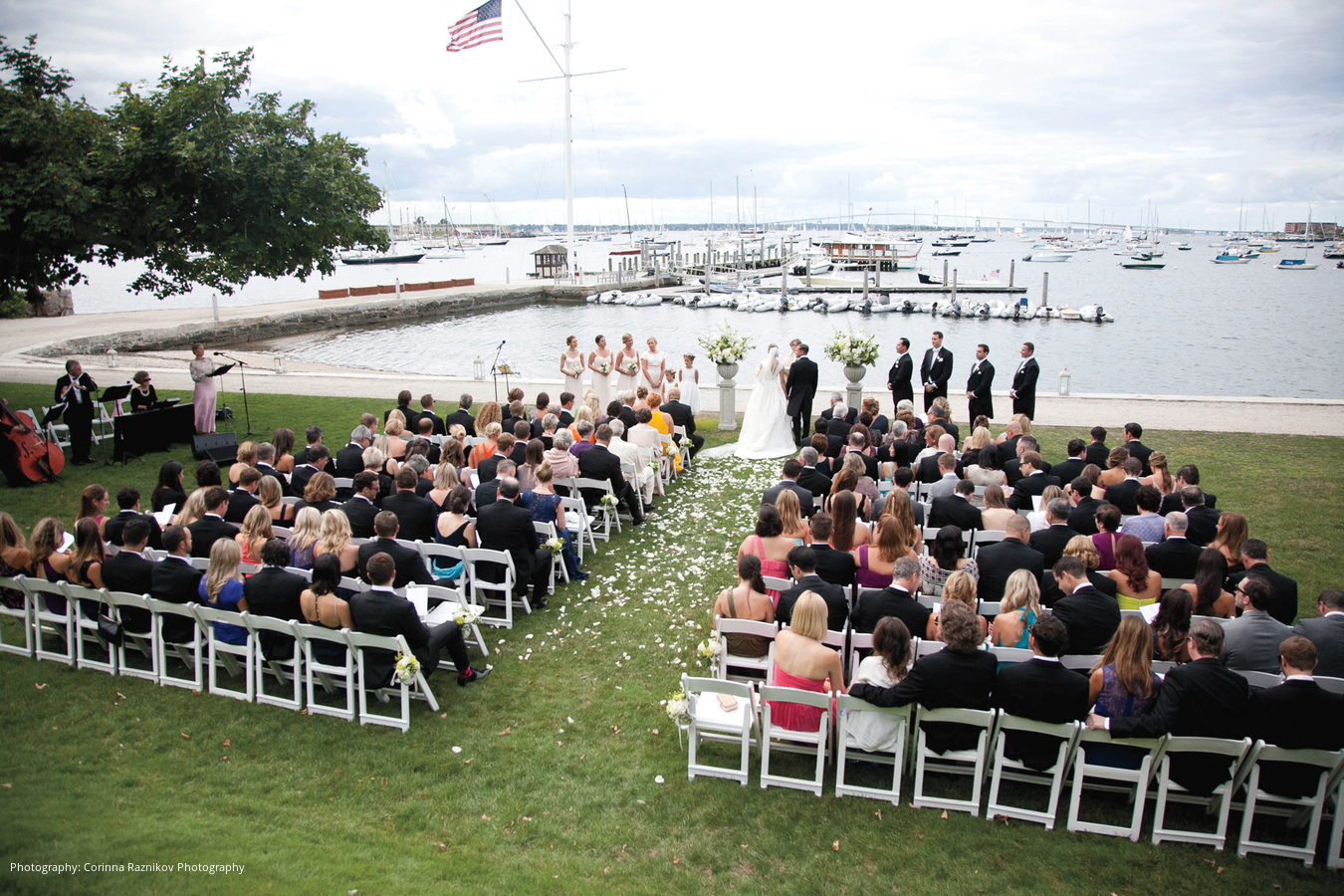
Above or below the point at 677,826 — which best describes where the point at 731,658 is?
above

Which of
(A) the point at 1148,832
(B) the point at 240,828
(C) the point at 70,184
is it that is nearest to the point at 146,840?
(B) the point at 240,828

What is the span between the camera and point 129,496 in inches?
288

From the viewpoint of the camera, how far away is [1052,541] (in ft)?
22.8

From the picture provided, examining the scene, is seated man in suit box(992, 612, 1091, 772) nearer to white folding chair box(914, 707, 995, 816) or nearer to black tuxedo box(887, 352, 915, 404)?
white folding chair box(914, 707, 995, 816)

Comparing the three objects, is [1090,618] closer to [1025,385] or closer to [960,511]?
[960,511]

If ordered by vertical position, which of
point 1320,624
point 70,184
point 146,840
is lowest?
point 146,840

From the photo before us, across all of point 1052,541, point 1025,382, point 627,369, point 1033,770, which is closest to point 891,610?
point 1033,770

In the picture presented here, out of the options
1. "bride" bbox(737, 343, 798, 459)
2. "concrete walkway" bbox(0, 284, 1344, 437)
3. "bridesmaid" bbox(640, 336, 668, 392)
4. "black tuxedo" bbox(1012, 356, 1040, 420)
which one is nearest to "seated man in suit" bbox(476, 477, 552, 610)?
"bride" bbox(737, 343, 798, 459)

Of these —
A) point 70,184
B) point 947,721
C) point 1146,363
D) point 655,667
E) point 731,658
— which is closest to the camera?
point 947,721

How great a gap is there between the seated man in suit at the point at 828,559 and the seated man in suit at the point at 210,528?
5.27 m

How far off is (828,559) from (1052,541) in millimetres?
2104

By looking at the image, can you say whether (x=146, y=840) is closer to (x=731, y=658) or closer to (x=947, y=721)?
(x=731, y=658)

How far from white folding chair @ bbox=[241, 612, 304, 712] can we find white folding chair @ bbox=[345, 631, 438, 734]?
48 centimetres

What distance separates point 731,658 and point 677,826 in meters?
1.39
